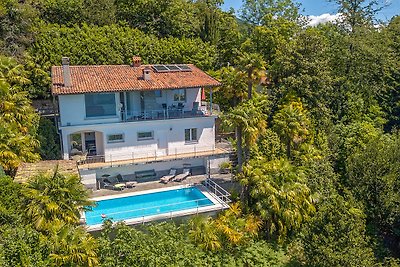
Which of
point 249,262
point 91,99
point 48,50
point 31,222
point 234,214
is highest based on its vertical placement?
point 48,50

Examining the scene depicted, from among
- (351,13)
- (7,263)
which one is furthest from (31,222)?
(351,13)

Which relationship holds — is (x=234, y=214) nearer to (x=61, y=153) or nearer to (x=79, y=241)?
(x=79, y=241)

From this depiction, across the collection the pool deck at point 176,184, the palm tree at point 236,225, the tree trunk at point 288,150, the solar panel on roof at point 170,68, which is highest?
the solar panel on roof at point 170,68

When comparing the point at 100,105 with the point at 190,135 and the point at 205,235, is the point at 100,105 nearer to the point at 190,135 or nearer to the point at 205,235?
the point at 190,135

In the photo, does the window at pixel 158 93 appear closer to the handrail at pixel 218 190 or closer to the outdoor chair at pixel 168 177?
the outdoor chair at pixel 168 177

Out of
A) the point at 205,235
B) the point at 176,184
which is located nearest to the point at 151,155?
the point at 176,184

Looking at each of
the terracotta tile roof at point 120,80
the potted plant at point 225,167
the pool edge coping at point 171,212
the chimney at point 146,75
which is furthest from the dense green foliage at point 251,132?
the chimney at point 146,75

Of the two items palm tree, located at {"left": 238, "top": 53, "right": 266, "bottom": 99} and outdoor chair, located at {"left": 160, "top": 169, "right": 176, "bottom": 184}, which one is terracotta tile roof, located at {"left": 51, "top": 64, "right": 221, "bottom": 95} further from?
outdoor chair, located at {"left": 160, "top": 169, "right": 176, "bottom": 184}

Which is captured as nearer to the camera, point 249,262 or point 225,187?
point 249,262
